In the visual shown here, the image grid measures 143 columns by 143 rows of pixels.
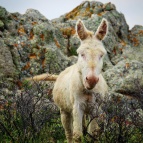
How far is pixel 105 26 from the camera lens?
22.6 feet

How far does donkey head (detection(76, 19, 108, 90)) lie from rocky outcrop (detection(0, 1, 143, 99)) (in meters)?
3.71

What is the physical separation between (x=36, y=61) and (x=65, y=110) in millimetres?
5767

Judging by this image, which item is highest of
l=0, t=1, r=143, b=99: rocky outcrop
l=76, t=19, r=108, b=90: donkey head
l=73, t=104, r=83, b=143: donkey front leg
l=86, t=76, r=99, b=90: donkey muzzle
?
l=0, t=1, r=143, b=99: rocky outcrop

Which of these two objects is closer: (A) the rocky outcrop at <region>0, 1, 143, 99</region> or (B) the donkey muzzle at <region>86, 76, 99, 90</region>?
(B) the donkey muzzle at <region>86, 76, 99, 90</region>

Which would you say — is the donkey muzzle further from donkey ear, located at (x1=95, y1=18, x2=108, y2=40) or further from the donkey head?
donkey ear, located at (x1=95, y1=18, x2=108, y2=40)

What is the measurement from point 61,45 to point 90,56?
9.11m

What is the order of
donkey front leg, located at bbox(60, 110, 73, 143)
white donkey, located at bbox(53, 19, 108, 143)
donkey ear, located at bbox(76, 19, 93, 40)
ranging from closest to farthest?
white donkey, located at bbox(53, 19, 108, 143), donkey ear, located at bbox(76, 19, 93, 40), donkey front leg, located at bbox(60, 110, 73, 143)

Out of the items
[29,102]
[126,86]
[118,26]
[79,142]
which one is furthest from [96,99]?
[118,26]

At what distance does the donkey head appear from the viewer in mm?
5841

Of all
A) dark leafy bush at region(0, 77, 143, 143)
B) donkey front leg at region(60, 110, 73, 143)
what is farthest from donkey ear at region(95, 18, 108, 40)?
donkey front leg at region(60, 110, 73, 143)

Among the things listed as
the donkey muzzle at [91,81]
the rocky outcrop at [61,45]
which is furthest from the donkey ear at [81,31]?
the rocky outcrop at [61,45]

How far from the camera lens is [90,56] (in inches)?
240

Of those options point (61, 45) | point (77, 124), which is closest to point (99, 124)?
point (77, 124)

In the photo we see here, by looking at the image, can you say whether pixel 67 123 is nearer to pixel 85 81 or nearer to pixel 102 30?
pixel 85 81
